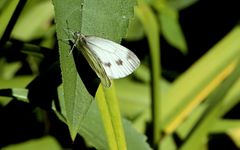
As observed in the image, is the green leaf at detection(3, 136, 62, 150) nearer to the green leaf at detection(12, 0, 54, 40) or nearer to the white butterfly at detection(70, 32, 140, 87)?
the green leaf at detection(12, 0, 54, 40)

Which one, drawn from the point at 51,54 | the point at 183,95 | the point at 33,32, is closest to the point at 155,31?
the point at 183,95

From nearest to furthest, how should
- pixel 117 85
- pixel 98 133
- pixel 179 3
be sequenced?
pixel 98 133, pixel 117 85, pixel 179 3

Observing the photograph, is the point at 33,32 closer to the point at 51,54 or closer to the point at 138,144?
the point at 51,54

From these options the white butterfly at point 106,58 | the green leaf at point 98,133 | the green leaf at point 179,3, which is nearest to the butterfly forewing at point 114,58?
the white butterfly at point 106,58

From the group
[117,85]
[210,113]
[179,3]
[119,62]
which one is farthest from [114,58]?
[179,3]

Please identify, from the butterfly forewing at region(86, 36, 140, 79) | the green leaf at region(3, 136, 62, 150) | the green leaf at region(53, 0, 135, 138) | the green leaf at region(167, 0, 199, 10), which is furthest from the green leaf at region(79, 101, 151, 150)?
the green leaf at region(167, 0, 199, 10)

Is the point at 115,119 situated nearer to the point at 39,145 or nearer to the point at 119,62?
the point at 119,62

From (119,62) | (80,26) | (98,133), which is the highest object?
(80,26)
